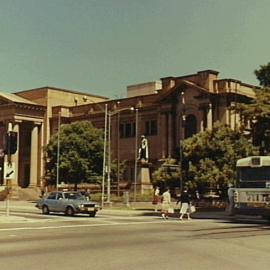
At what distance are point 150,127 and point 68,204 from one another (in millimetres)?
43733

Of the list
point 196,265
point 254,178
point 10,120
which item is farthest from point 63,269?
point 10,120

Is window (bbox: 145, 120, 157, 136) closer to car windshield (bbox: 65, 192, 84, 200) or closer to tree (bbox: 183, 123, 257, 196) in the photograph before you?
tree (bbox: 183, 123, 257, 196)

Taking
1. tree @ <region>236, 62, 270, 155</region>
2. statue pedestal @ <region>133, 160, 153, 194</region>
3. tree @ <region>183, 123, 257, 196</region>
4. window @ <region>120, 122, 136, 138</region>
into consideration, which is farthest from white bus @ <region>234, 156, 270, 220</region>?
window @ <region>120, 122, 136, 138</region>

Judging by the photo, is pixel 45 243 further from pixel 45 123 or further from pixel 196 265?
pixel 45 123

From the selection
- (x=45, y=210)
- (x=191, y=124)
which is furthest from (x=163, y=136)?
(x=45, y=210)

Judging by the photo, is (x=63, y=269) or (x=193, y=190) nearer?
(x=63, y=269)

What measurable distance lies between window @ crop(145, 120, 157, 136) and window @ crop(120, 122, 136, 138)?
201 cm

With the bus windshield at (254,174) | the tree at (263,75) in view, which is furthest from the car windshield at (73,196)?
the tree at (263,75)

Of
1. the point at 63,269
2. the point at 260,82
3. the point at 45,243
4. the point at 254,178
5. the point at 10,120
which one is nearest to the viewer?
the point at 63,269

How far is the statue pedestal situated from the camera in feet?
210

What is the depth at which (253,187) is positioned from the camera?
95.0 ft

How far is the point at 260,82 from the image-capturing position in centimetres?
4650

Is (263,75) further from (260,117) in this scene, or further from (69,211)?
(69,211)

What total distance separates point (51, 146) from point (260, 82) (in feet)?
105
